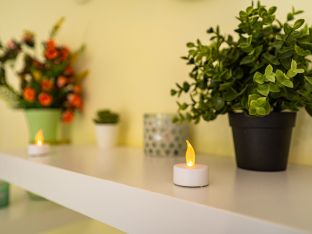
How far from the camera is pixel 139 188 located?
18.2 inches

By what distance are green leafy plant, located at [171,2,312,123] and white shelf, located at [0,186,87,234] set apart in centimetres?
57

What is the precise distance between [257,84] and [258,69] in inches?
2.6

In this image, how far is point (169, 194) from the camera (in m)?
0.43

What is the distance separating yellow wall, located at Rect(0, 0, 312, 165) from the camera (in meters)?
0.81

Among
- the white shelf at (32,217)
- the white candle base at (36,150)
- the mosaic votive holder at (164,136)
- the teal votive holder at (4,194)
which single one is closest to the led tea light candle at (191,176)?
the mosaic votive holder at (164,136)

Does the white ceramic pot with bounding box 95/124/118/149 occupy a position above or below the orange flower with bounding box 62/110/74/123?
below

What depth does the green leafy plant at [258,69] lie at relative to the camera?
0.49m

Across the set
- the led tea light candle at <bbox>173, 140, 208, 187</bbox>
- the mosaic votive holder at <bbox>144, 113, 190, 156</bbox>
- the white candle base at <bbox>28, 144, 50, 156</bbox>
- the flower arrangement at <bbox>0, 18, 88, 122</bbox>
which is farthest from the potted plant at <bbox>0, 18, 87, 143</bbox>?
the led tea light candle at <bbox>173, 140, 208, 187</bbox>

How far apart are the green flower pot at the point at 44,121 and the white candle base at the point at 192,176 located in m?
0.84

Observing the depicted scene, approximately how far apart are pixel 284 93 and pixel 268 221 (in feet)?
0.94

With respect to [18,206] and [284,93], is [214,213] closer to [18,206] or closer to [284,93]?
[284,93]

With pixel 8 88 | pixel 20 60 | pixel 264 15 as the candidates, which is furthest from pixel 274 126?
pixel 20 60

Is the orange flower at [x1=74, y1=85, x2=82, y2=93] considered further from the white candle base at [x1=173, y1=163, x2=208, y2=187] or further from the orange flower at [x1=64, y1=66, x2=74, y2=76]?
the white candle base at [x1=173, y1=163, x2=208, y2=187]

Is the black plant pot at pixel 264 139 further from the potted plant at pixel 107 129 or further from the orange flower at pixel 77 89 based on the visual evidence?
the orange flower at pixel 77 89
